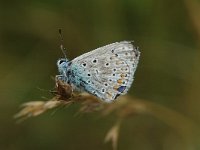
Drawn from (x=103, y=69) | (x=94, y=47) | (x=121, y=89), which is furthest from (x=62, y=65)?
(x=94, y=47)

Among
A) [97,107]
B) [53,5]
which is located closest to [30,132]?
[53,5]

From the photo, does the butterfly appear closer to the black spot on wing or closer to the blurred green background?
the black spot on wing

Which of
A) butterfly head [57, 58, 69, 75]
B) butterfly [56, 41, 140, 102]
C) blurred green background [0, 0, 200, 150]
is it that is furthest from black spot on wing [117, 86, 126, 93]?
blurred green background [0, 0, 200, 150]

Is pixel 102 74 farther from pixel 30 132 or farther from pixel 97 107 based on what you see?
pixel 30 132

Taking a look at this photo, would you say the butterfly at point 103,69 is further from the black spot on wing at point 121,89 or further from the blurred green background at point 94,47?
the blurred green background at point 94,47

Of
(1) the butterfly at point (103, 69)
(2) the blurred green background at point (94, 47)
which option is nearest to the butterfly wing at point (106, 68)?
(1) the butterfly at point (103, 69)

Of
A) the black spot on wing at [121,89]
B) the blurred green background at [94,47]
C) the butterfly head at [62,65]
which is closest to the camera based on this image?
the black spot on wing at [121,89]
